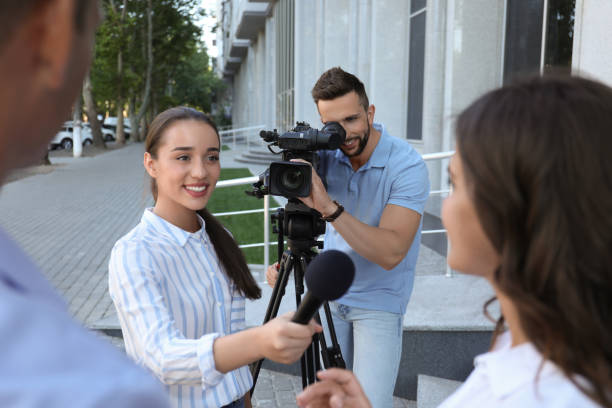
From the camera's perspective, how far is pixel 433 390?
3766mm

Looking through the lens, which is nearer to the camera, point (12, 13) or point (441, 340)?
point (12, 13)

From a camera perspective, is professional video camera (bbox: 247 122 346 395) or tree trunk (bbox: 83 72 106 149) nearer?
professional video camera (bbox: 247 122 346 395)

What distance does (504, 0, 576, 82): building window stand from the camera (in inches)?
262

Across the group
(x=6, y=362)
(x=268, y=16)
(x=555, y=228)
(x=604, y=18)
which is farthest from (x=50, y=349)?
(x=268, y=16)

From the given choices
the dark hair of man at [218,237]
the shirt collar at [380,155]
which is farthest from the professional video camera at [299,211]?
the dark hair of man at [218,237]

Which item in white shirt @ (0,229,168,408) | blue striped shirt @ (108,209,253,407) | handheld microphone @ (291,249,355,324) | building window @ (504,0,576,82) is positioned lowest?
blue striped shirt @ (108,209,253,407)

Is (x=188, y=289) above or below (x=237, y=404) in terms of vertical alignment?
above

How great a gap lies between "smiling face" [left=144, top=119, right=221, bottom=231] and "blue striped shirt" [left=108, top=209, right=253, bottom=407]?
0.08 meters

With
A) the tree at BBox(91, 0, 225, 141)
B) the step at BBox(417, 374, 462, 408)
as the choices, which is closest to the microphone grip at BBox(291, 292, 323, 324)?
the step at BBox(417, 374, 462, 408)

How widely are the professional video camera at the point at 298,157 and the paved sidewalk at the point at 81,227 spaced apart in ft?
1.93

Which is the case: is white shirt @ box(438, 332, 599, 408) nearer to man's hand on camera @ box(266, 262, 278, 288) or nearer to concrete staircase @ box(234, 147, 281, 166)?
man's hand on camera @ box(266, 262, 278, 288)

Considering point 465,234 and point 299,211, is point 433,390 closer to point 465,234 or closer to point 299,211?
point 299,211

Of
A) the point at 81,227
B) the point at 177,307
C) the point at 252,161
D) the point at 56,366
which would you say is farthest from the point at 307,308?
the point at 252,161

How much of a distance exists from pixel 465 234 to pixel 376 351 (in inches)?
69.5
